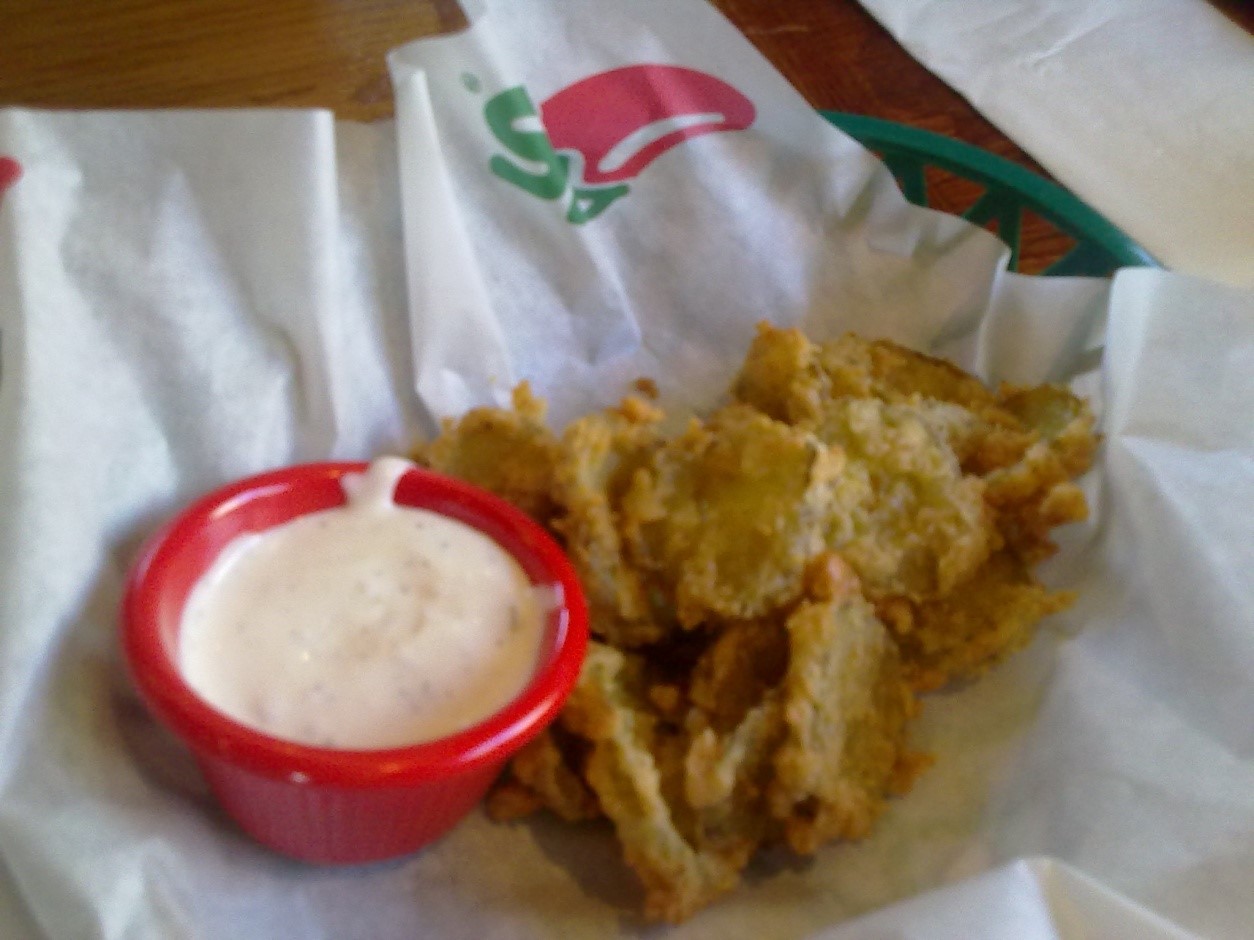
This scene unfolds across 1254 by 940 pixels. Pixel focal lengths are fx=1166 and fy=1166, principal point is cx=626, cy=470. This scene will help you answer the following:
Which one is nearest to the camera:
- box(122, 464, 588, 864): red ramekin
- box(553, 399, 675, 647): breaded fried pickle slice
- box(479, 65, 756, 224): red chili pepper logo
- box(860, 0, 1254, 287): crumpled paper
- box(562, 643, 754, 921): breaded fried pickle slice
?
box(122, 464, 588, 864): red ramekin

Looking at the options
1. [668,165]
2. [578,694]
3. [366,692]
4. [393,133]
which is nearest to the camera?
[366,692]

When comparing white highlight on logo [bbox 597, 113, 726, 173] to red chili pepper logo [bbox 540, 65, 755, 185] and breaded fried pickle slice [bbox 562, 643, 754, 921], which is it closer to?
red chili pepper logo [bbox 540, 65, 755, 185]

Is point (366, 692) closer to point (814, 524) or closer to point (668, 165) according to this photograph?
point (814, 524)

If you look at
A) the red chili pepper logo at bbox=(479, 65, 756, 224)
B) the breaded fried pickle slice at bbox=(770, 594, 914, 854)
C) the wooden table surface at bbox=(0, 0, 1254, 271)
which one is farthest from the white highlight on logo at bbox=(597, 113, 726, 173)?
the breaded fried pickle slice at bbox=(770, 594, 914, 854)

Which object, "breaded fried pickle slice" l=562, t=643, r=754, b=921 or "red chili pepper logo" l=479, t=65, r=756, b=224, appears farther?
"red chili pepper logo" l=479, t=65, r=756, b=224

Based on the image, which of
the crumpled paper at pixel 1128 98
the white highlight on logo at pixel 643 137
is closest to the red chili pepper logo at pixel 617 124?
Answer: the white highlight on logo at pixel 643 137

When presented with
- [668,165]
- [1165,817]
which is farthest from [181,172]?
[1165,817]

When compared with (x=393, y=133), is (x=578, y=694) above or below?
below
